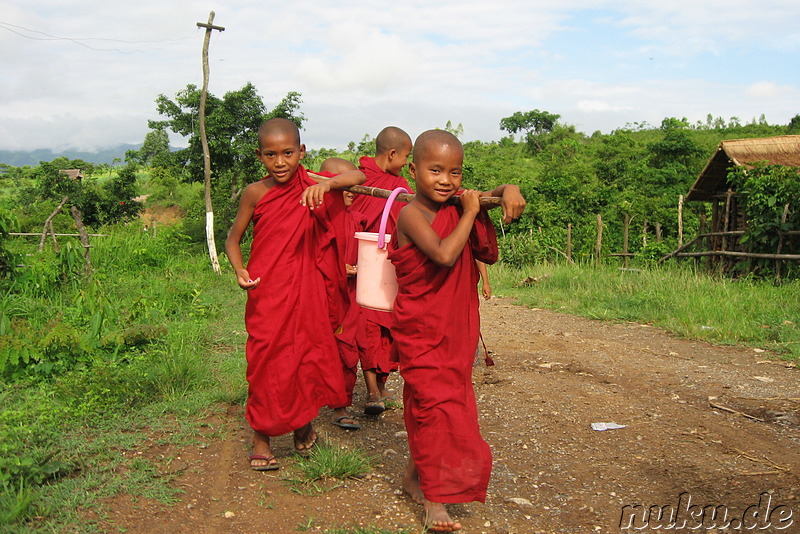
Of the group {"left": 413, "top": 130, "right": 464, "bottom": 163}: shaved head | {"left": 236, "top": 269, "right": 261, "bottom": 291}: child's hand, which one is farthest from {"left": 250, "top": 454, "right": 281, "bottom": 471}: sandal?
{"left": 413, "top": 130, "right": 464, "bottom": 163}: shaved head

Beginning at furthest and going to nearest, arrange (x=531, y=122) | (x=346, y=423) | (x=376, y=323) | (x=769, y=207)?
(x=531, y=122), (x=769, y=207), (x=376, y=323), (x=346, y=423)

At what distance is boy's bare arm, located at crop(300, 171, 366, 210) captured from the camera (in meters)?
3.07

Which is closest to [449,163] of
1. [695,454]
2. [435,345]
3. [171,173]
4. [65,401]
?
[435,345]

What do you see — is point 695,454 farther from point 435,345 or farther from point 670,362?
point 670,362

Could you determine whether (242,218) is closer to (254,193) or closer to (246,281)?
(254,193)

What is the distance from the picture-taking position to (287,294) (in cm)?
327

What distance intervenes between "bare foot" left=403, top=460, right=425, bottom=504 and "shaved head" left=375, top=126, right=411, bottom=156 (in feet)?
7.71

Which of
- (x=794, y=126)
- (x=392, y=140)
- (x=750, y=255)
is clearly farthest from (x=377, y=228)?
(x=794, y=126)

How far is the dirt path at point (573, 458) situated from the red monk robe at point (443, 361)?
1.00 feet

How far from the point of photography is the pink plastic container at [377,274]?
117 inches

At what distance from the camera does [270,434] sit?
3234 millimetres

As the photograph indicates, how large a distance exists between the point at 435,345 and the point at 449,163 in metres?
0.74

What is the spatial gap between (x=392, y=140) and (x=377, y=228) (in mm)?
686

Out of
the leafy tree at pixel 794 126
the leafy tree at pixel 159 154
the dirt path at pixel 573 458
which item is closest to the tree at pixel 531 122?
the leafy tree at pixel 794 126
